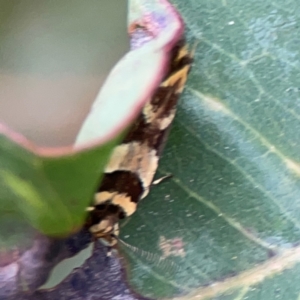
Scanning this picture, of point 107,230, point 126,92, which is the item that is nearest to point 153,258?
point 107,230

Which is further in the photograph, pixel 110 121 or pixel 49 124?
pixel 49 124

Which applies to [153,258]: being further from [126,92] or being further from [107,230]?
[126,92]

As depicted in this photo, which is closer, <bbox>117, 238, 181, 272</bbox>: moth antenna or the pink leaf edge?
the pink leaf edge

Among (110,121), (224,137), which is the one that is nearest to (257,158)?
(224,137)

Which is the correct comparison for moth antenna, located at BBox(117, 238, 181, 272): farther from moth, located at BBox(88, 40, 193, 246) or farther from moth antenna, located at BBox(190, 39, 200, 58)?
moth antenna, located at BBox(190, 39, 200, 58)

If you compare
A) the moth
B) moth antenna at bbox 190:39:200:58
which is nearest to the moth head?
the moth

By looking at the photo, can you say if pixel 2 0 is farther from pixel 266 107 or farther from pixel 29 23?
pixel 266 107

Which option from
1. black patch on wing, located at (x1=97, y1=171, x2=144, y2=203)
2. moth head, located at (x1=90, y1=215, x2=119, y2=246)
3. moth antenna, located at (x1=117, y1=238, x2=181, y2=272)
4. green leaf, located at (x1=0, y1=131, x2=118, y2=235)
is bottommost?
moth antenna, located at (x1=117, y1=238, x2=181, y2=272)
